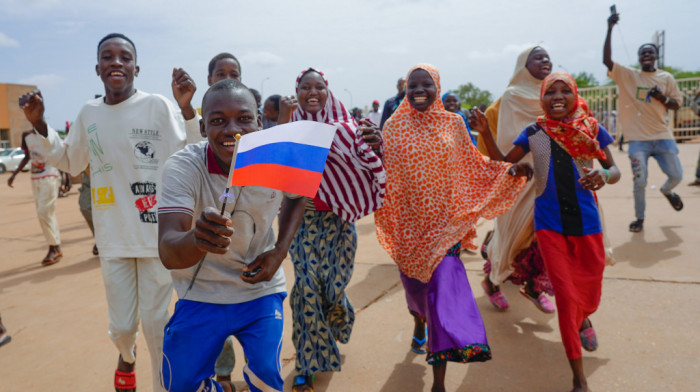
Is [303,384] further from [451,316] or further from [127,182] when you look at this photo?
[127,182]

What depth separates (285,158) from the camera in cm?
196

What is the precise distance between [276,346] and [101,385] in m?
1.87

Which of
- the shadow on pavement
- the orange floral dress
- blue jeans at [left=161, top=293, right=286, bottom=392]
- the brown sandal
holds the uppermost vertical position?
the orange floral dress

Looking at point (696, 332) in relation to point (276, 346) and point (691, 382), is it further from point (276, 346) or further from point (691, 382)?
point (276, 346)

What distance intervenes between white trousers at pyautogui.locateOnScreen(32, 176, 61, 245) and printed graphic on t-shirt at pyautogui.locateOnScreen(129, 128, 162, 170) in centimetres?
506

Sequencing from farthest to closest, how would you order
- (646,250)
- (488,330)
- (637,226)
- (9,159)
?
(9,159)
(637,226)
(646,250)
(488,330)

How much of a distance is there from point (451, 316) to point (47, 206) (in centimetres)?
652

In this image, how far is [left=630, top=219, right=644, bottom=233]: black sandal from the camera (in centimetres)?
657

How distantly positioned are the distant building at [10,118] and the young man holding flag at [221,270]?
51.0 m

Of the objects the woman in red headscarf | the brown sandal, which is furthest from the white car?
the woman in red headscarf

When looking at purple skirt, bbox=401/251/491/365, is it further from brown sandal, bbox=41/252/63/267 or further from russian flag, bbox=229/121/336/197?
brown sandal, bbox=41/252/63/267

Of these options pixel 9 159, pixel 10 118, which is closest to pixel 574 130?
pixel 9 159

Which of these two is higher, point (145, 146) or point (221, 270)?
point (145, 146)

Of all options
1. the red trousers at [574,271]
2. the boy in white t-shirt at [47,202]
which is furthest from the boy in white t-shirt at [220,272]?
the boy in white t-shirt at [47,202]
